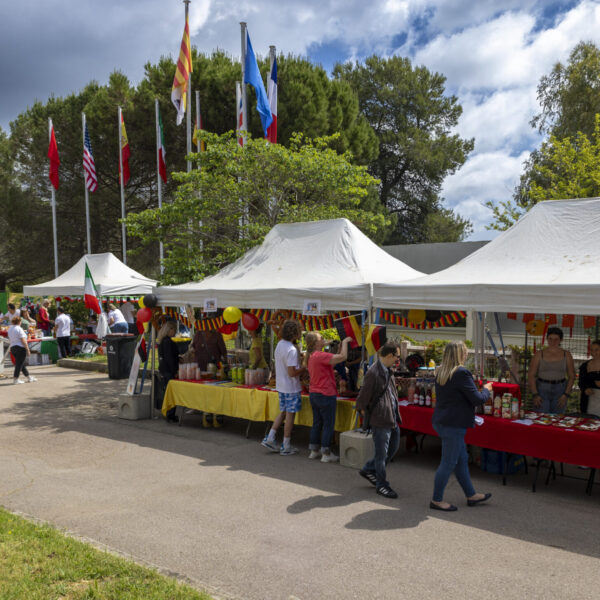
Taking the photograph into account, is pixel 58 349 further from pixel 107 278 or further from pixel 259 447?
pixel 259 447

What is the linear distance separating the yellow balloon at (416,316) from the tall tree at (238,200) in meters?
4.62

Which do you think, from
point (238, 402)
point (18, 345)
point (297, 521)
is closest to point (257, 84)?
point (18, 345)

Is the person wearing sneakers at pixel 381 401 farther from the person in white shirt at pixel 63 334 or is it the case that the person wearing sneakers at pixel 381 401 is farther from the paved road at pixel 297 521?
the person in white shirt at pixel 63 334

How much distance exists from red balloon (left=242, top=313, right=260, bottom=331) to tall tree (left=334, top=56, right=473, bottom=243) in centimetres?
3040

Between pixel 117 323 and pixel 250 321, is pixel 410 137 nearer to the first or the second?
pixel 117 323

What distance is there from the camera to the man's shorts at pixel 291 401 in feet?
26.2

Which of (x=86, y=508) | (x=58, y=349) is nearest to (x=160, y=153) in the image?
(x=58, y=349)

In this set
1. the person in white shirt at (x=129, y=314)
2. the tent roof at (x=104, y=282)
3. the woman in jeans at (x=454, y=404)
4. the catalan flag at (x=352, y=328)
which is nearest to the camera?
the woman in jeans at (x=454, y=404)

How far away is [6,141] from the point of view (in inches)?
1496

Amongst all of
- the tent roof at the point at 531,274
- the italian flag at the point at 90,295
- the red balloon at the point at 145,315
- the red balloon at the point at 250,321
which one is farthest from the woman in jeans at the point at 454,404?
the italian flag at the point at 90,295

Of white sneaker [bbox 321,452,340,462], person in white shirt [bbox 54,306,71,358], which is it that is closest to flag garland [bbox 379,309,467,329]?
white sneaker [bbox 321,452,340,462]

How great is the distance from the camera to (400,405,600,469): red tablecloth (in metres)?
6.06

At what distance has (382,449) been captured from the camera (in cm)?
625

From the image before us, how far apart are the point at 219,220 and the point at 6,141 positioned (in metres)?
31.1
